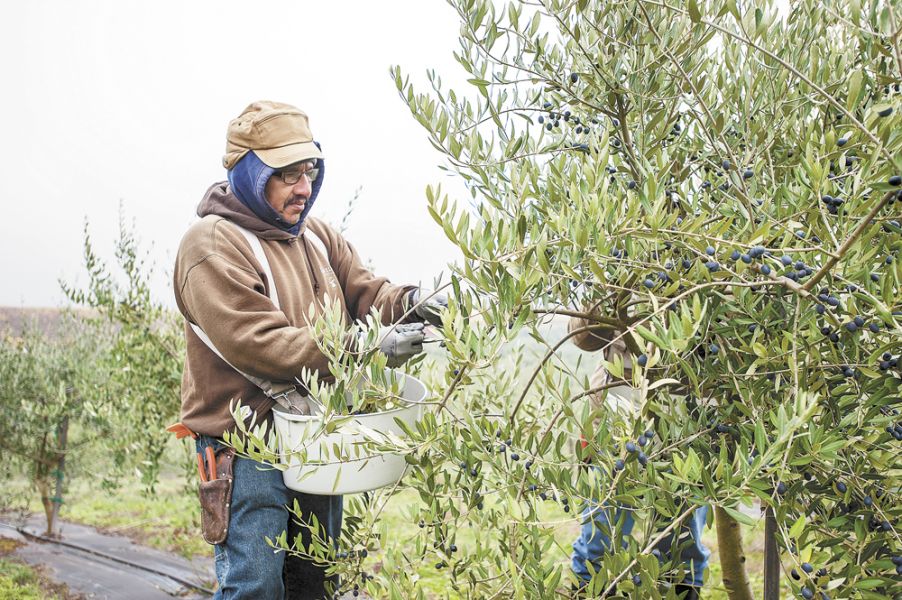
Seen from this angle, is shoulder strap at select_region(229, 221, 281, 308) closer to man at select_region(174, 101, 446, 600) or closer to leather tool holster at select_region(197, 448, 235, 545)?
man at select_region(174, 101, 446, 600)

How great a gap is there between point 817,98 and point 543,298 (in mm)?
909

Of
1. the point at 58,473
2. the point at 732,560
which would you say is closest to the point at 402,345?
the point at 732,560

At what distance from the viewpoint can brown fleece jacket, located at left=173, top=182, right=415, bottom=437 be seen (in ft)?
7.65

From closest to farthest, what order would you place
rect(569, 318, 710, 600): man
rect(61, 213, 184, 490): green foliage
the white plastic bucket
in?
rect(569, 318, 710, 600): man → the white plastic bucket → rect(61, 213, 184, 490): green foliage

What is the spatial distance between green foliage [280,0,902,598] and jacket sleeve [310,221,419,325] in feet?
3.35

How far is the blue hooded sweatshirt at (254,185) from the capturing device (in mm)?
2693

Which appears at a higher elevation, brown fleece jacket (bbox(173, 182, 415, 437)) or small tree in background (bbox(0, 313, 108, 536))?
brown fleece jacket (bbox(173, 182, 415, 437))

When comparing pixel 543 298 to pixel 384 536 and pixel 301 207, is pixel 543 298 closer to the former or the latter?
pixel 384 536

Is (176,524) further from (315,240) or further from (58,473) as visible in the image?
(315,240)

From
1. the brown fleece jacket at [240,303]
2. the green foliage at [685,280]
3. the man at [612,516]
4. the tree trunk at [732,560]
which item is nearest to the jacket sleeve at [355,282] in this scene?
the brown fleece jacket at [240,303]

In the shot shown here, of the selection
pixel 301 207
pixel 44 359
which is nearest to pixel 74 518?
pixel 44 359

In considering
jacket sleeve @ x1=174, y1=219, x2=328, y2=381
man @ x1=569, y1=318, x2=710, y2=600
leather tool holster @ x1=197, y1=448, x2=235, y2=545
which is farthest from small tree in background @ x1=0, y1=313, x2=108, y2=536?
man @ x1=569, y1=318, x2=710, y2=600

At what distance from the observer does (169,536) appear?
8656 millimetres

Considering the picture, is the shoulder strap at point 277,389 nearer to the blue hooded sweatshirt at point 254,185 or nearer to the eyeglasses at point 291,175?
the blue hooded sweatshirt at point 254,185
